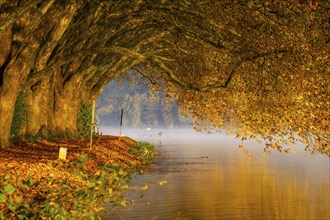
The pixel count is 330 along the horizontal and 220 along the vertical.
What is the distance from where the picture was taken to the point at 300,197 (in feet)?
63.8

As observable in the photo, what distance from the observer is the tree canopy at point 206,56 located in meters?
19.4

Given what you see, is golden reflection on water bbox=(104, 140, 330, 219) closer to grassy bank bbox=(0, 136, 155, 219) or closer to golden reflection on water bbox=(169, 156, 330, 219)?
golden reflection on water bbox=(169, 156, 330, 219)

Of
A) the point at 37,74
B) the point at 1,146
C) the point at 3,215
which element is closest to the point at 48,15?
the point at 37,74

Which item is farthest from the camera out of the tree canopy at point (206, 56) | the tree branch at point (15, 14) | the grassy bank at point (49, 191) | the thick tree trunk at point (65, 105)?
the thick tree trunk at point (65, 105)

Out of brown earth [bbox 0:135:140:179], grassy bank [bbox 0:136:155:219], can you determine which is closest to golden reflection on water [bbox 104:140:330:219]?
grassy bank [bbox 0:136:155:219]

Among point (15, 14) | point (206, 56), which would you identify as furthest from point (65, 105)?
point (15, 14)

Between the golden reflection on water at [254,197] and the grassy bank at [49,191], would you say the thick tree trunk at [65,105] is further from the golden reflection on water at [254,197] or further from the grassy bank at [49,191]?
the grassy bank at [49,191]

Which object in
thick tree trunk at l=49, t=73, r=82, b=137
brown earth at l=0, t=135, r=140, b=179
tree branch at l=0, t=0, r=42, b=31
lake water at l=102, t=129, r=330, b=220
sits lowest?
lake water at l=102, t=129, r=330, b=220

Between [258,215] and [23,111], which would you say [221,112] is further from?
[258,215]

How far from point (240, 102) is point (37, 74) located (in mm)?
8652

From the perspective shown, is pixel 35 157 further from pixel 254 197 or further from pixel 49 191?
pixel 49 191

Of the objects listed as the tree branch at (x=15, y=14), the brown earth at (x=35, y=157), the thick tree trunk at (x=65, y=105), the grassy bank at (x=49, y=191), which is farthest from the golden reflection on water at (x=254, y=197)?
the thick tree trunk at (x=65, y=105)

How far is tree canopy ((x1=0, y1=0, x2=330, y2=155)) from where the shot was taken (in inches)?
763

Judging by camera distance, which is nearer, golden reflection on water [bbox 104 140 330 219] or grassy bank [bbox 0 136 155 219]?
grassy bank [bbox 0 136 155 219]
